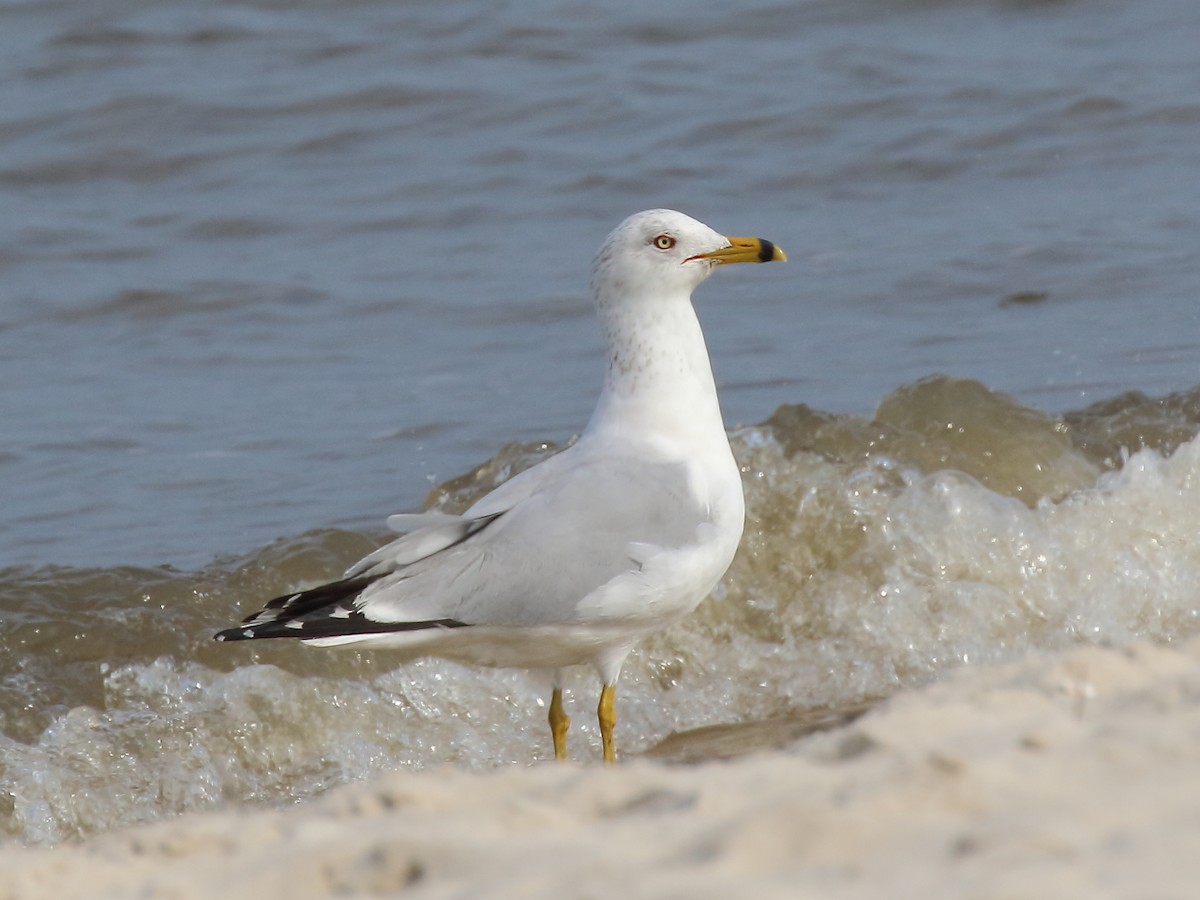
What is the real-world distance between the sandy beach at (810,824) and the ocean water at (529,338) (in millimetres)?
2718

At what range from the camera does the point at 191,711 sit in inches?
233

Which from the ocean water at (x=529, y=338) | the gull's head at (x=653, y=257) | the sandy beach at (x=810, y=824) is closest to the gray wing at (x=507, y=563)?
the gull's head at (x=653, y=257)

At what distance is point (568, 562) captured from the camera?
4.77m

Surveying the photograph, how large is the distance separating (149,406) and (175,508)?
48.5 inches

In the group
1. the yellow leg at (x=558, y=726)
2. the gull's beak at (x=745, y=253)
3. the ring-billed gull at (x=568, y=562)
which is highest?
the gull's beak at (x=745, y=253)

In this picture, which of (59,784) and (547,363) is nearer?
(59,784)

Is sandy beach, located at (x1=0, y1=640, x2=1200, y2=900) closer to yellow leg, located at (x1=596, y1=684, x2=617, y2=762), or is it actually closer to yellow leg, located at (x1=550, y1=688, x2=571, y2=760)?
yellow leg, located at (x1=596, y1=684, x2=617, y2=762)

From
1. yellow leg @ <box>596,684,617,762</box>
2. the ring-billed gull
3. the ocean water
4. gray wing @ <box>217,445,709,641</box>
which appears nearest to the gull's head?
the ring-billed gull

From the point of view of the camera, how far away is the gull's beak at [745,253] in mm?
5395

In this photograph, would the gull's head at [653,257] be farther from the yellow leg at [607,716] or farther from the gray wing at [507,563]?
the yellow leg at [607,716]

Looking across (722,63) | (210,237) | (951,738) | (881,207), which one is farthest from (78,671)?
(722,63)

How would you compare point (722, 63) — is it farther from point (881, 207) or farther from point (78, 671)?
point (78, 671)

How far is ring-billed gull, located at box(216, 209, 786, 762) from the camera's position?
4.74 m

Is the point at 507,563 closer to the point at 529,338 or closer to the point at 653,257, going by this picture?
the point at 653,257
